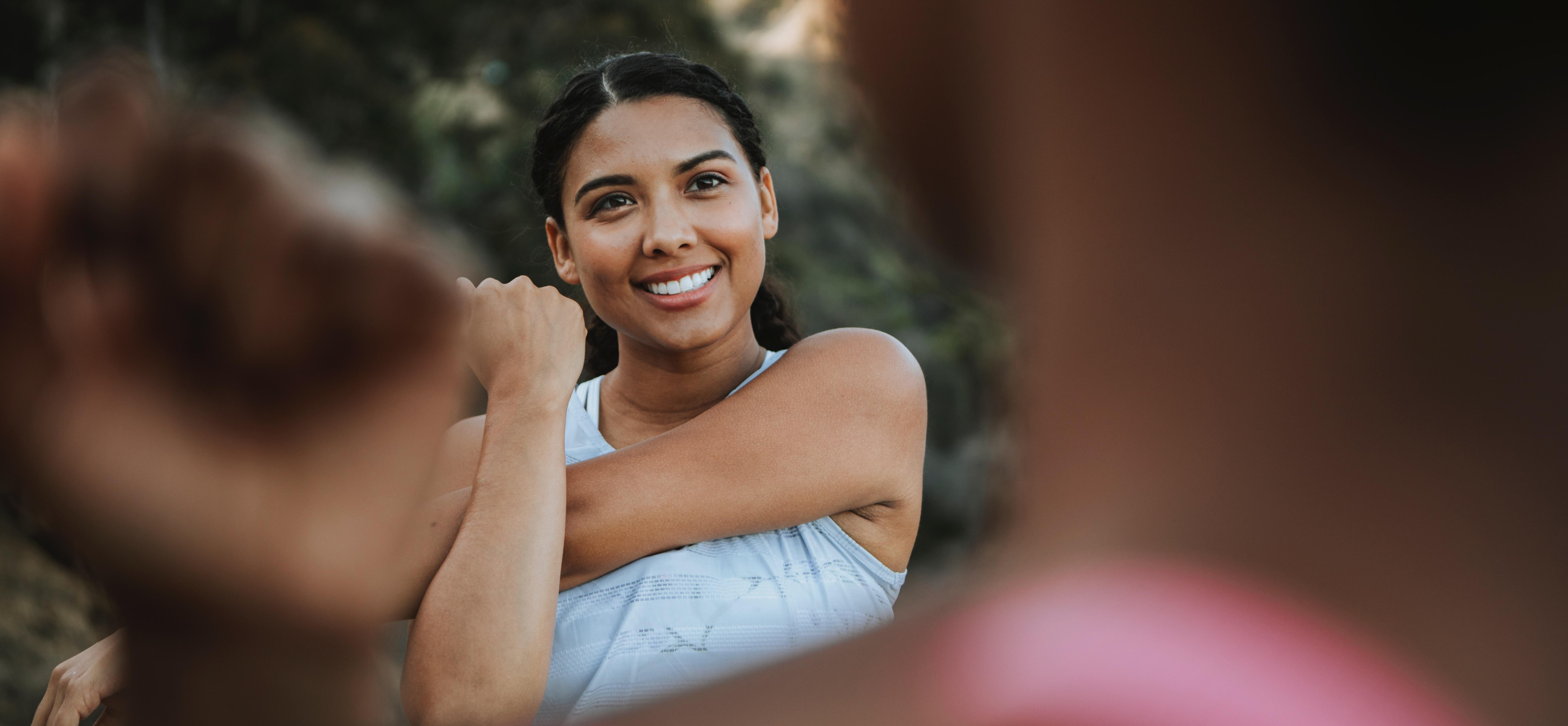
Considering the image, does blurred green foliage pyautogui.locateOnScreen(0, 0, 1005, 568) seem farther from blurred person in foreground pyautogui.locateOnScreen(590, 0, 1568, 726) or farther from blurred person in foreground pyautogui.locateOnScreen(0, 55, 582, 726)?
blurred person in foreground pyautogui.locateOnScreen(590, 0, 1568, 726)

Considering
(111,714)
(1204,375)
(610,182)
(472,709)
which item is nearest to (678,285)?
(610,182)

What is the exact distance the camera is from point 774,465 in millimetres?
815

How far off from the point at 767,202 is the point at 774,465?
1.15ft

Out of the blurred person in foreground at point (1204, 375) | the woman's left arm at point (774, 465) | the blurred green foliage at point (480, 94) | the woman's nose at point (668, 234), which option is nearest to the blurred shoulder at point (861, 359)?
the woman's left arm at point (774, 465)

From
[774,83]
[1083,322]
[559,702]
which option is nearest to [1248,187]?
[1083,322]

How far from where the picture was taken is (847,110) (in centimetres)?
17

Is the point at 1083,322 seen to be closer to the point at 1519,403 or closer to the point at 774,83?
the point at 1519,403

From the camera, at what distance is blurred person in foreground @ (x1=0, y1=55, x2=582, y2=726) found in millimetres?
218

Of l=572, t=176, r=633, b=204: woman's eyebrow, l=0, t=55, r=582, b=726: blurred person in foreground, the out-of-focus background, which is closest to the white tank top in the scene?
l=572, t=176, r=633, b=204: woman's eyebrow

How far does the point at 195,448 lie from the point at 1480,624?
0.23m

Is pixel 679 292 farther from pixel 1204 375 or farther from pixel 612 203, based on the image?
pixel 1204 375

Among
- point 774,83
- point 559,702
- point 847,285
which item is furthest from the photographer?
point 774,83

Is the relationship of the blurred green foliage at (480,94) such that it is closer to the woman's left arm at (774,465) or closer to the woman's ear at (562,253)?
the woman's ear at (562,253)

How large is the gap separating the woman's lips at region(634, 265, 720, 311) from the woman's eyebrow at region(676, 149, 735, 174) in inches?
3.4
